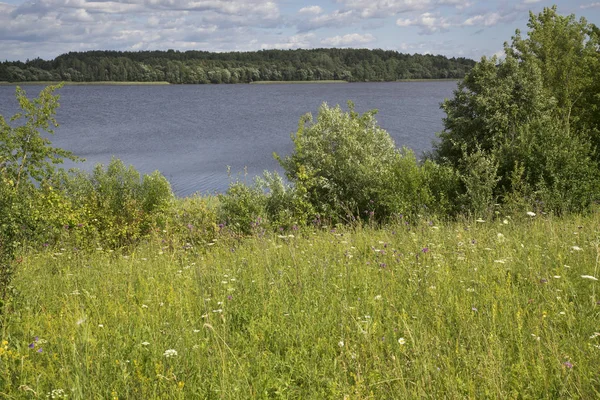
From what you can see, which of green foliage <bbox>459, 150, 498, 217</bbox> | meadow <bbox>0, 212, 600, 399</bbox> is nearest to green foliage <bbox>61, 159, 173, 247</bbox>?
meadow <bbox>0, 212, 600, 399</bbox>

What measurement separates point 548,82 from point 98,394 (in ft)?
117

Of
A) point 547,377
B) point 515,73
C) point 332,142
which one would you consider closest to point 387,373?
point 547,377

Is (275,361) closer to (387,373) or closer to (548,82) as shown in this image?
(387,373)

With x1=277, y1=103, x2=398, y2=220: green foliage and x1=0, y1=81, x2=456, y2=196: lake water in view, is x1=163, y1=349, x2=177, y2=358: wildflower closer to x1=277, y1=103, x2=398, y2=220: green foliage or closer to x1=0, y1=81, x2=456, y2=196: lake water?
x1=277, y1=103, x2=398, y2=220: green foliage

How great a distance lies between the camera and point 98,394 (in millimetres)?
4031

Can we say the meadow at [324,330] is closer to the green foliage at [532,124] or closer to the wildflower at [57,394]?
the wildflower at [57,394]

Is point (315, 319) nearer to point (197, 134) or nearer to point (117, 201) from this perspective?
point (117, 201)

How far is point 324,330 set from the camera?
5.21 metres

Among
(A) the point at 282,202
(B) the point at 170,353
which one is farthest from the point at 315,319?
(A) the point at 282,202

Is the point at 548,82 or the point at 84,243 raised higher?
the point at 548,82

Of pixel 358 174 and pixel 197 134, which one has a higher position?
pixel 358 174

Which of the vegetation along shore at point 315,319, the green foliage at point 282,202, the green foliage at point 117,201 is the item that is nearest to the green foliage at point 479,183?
the green foliage at point 282,202

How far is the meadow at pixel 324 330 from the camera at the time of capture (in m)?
4.12

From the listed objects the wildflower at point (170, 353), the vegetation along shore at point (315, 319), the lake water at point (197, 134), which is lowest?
the lake water at point (197, 134)
